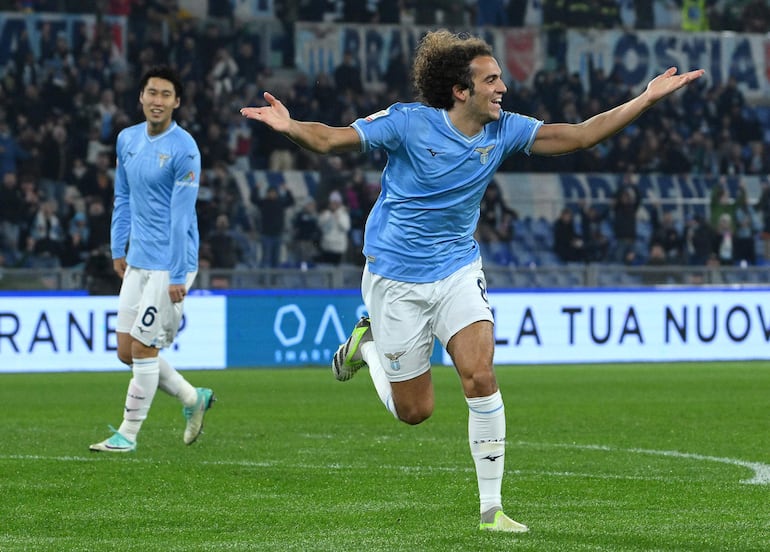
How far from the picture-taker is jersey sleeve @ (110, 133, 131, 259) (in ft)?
29.7

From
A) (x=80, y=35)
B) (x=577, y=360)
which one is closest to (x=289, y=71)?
(x=80, y=35)

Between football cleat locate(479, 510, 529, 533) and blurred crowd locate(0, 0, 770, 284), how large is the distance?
12620 millimetres

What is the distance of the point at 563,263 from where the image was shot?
22.0 meters

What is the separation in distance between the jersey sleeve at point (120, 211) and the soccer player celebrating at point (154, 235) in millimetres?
65

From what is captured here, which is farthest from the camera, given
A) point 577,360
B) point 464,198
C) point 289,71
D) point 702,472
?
point 289,71

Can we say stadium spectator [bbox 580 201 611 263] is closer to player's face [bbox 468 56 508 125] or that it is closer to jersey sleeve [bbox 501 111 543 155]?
jersey sleeve [bbox 501 111 543 155]

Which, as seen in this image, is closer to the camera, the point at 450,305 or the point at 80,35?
the point at 450,305

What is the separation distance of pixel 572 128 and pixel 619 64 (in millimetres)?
21704

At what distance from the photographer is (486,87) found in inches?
233

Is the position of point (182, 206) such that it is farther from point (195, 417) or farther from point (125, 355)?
point (195, 417)

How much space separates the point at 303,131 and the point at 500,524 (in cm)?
171

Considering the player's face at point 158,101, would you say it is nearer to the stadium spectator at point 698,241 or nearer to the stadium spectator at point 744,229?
the stadium spectator at point 698,241

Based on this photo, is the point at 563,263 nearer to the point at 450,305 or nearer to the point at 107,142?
the point at 107,142

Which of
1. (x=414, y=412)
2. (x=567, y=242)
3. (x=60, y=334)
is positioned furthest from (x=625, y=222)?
(x=414, y=412)
